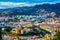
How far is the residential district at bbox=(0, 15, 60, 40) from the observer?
4.52m

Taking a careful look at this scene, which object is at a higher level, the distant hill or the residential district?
the distant hill

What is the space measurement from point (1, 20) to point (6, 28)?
0.71ft

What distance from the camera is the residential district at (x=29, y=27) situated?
452 cm

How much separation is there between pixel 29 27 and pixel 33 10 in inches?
17.1

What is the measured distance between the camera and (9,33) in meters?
4.56

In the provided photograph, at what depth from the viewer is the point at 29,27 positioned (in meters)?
4.60

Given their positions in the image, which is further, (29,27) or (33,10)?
(33,10)

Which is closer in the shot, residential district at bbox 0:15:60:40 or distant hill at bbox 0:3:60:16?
residential district at bbox 0:15:60:40

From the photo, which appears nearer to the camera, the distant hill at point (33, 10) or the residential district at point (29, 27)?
the residential district at point (29, 27)

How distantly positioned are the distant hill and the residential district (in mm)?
102

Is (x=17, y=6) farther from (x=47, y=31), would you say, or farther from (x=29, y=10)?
(x=47, y=31)

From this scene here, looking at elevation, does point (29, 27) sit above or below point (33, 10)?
below

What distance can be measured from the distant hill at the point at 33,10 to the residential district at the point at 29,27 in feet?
0.33

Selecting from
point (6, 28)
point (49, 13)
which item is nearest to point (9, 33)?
point (6, 28)
